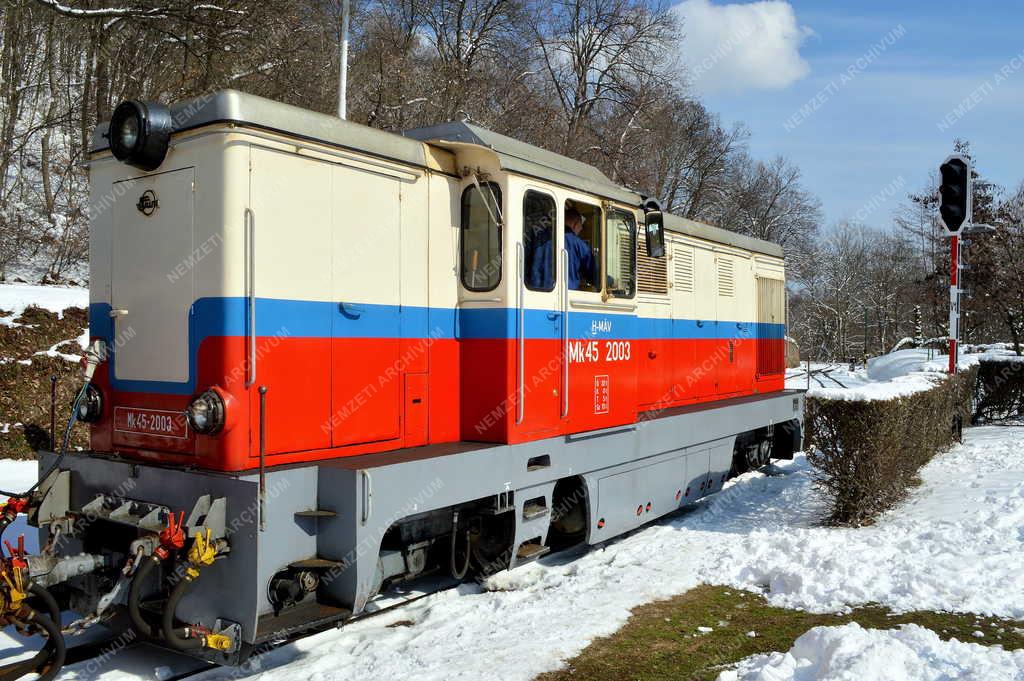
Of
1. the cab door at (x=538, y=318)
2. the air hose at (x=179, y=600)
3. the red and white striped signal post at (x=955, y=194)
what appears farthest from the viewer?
the red and white striped signal post at (x=955, y=194)

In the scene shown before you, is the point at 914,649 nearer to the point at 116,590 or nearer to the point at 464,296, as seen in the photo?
the point at 464,296

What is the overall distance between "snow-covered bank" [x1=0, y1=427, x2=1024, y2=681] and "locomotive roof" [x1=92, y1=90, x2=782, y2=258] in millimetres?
3228

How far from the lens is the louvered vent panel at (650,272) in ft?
25.8

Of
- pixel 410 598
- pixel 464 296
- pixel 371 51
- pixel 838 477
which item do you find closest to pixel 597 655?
pixel 410 598

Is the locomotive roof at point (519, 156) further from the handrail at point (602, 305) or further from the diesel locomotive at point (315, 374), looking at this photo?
the handrail at point (602, 305)

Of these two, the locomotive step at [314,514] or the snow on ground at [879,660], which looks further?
the locomotive step at [314,514]

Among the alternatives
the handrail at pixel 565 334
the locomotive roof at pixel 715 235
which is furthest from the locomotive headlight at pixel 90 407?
the locomotive roof at pixel 715 235

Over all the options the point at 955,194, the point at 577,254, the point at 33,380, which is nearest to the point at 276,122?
the point at 577,254

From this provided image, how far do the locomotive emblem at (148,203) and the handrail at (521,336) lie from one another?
2.44m

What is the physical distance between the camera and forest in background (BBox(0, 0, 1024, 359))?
1630 centimetres

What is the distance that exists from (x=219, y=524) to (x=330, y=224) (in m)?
1.95

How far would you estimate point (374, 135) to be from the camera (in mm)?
5164

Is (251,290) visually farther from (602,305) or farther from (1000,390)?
(1000,390)

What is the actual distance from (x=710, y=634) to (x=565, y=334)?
2.43 m
